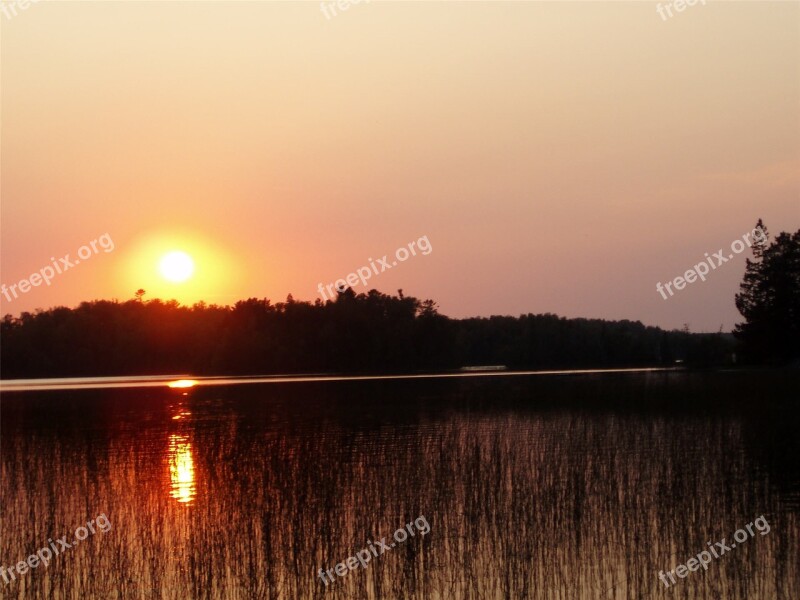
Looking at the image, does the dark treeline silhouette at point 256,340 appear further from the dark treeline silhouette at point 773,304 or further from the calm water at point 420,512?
the calm water at point 420,512

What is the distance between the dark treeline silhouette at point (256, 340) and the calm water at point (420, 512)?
72.9 m

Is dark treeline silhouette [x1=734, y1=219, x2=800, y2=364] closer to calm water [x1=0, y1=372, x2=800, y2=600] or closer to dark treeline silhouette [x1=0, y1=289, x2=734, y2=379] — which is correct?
dark treeline silhouette [x1=0, y1=289, x2=734, y2=379]

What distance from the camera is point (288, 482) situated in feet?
49.4

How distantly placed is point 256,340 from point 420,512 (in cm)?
8646

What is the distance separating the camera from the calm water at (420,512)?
10.7m

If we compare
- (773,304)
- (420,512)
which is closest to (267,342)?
(773,304)

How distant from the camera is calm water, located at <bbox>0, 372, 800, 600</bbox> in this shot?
35.2ft

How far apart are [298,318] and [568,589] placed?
296 feet

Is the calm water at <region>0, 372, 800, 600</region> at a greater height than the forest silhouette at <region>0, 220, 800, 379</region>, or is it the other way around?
the forest silhouette at <region>0, 220, 800, 379</region>

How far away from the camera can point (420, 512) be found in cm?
1342

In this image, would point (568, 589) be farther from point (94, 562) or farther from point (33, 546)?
point (33, 546)

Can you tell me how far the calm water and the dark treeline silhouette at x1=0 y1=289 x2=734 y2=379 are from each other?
72.9 metres

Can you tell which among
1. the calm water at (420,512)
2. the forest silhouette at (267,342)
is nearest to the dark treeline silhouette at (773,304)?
the forest silhouette at (267,342)

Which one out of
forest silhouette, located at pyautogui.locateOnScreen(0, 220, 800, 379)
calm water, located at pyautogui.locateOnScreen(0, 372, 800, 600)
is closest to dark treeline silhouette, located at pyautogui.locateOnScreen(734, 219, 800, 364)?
forest silhouette, located at pyautogui.locateOnScreen(0, 220, 800, 379)
